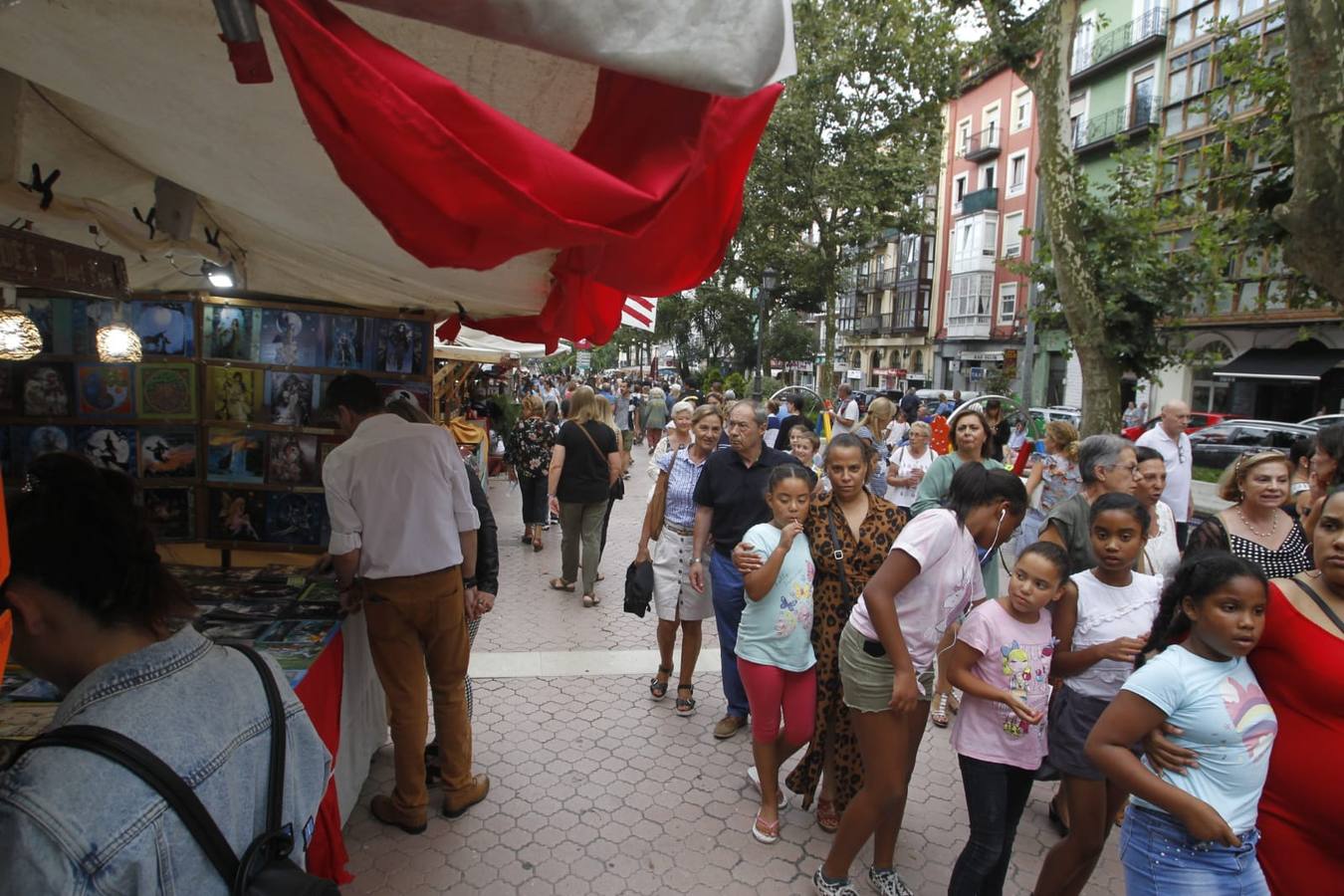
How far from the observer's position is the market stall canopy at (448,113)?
3.66ft

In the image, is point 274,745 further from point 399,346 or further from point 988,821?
point 399,346

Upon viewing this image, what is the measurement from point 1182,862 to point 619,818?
246cm

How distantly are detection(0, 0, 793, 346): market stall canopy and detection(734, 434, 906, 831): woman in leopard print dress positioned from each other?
1.90 meters

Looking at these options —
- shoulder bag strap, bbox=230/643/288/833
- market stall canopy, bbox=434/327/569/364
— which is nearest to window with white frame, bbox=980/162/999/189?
market stall canopy, bbox=434/327/569/364

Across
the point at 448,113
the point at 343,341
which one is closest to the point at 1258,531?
the point at 448,113

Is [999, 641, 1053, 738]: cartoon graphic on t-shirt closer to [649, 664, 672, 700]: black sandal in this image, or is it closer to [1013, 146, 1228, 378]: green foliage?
[649, 664, 672, 700]: black sandal

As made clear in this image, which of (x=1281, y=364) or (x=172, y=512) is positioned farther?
(x=1281, y=364)

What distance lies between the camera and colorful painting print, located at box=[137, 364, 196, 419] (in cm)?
443

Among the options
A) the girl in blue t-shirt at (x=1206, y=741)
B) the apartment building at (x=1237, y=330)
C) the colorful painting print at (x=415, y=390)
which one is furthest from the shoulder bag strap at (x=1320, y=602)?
the apartment building at (x=1237, y=330)

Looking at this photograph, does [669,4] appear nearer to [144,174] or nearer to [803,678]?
[144,174]

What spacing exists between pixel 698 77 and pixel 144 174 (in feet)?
7.08

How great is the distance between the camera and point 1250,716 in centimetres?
216

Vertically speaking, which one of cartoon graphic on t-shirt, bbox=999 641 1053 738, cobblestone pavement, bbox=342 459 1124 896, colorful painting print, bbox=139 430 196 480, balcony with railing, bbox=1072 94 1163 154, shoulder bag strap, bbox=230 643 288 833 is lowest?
cobblestone pavement, bbox=342 459 1124 896

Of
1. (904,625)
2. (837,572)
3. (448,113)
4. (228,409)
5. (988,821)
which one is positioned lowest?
(988,821)
